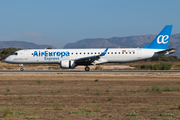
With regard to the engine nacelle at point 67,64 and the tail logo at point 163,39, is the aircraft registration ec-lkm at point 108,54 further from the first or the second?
the engine nacelle at point 67,64

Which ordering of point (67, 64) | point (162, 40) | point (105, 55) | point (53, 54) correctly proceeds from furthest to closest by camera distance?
point (162, 40), point (53, 54), point (105, 55), point (67, 64)

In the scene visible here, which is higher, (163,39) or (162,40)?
(163,39)

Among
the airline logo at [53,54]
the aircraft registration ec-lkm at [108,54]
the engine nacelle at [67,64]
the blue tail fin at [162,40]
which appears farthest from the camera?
the blue tail fin at [162,40]

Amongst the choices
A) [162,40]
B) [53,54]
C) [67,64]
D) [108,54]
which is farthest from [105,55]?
[162,40]

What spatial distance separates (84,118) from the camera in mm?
9391

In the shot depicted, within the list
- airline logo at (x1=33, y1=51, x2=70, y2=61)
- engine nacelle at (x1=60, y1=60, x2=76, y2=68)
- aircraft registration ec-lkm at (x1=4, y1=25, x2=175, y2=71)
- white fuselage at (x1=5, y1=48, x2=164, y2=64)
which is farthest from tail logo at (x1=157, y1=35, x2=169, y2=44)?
airline logo at (x1=33, y1=51, x2=70, y2=61)

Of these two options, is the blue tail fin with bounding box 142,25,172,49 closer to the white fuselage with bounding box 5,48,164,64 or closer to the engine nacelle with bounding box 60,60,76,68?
the white fuselage with bounding box 5,48,164,64

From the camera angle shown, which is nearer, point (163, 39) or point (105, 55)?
point (105, 55)

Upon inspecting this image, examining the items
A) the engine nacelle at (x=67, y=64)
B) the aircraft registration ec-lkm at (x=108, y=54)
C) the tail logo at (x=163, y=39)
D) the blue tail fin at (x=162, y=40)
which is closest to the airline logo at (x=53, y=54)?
the aircraft registration ec-lkm at (x=108, y=54)

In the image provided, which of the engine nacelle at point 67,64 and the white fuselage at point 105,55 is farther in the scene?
the white fuselage at point 105,55

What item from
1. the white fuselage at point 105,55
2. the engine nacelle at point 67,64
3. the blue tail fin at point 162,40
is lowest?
the engine nacelle at point 67,64

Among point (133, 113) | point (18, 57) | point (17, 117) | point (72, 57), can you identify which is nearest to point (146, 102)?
point (133, 113)

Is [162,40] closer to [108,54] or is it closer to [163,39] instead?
[163,39]

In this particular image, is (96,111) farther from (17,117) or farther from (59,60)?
(59,60)
